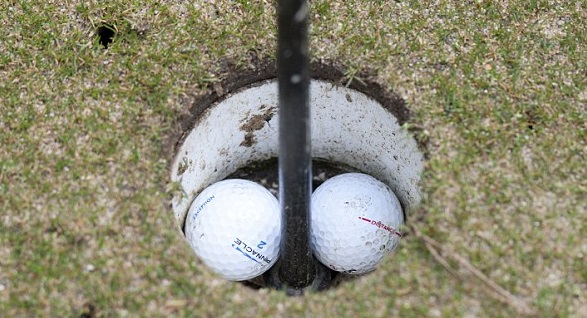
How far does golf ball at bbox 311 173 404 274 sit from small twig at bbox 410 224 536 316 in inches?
13.1

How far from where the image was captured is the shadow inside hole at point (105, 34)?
10.9ft

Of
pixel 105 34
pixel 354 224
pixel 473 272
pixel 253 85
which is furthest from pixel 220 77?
pixel 473 272

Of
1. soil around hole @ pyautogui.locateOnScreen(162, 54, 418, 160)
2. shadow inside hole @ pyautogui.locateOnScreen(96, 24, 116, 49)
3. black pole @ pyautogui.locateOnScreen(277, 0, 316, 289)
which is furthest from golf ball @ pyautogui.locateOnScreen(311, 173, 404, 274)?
shadow inside hole @ pyautogui.locateOnScreen(96, 24, 116, 49)

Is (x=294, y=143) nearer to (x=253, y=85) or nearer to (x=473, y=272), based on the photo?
(x=473, y=272)

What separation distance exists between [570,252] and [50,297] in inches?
74.2

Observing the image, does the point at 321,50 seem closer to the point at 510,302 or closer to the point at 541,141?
the point at 541,141

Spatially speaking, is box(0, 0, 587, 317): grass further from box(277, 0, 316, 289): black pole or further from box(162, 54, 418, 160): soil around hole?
box(277, 0, 316, 289): black pole

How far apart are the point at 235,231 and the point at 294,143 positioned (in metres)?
0.69

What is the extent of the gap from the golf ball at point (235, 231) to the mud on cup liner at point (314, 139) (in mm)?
115

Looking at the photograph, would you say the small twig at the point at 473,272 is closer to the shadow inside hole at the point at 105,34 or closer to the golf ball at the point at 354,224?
the golf ball at the point at 354,224

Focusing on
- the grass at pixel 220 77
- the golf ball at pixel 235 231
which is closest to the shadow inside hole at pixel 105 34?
the grass at pixel 220 77

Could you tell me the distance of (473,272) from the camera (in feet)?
8.80

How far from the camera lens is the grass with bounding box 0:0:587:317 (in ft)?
8.75

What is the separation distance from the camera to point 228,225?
3031mm
